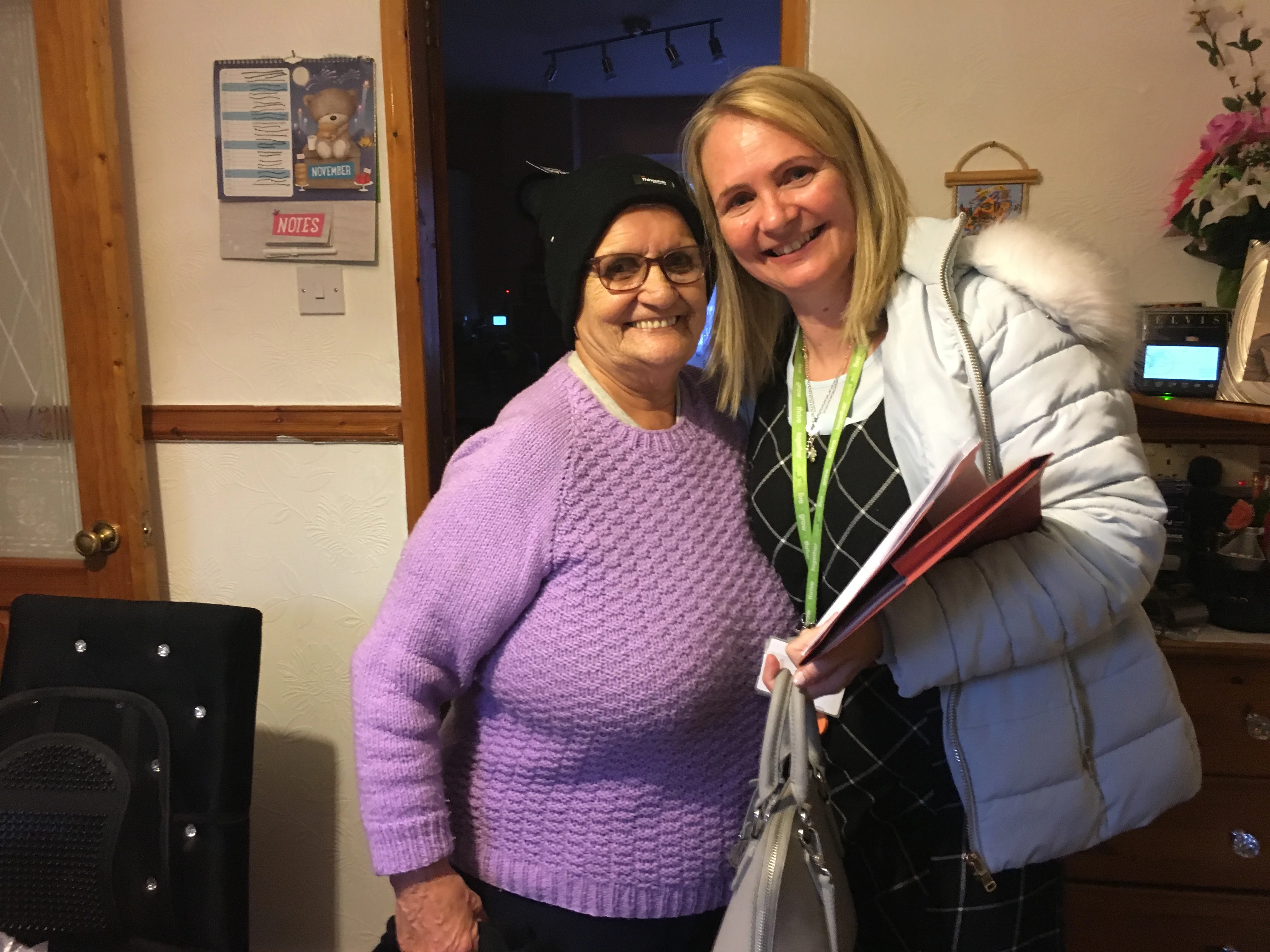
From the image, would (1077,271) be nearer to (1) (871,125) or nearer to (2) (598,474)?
(2) (598,474)

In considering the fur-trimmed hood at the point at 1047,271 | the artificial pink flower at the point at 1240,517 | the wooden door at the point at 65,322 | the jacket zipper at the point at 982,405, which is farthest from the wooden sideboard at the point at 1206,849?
the wooden door at the point at 65,322

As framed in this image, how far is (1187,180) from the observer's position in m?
1.42

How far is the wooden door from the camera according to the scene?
1499 millimetres

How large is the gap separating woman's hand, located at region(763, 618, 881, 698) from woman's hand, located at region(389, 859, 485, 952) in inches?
19.8

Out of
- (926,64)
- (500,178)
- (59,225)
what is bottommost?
(59,225)

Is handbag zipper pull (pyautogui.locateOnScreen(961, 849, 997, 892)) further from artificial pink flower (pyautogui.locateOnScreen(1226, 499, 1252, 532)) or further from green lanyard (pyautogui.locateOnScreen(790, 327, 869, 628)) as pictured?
artificial pink flower (pyautogui.locateOnScreen(1226, 499, 1252, 532))

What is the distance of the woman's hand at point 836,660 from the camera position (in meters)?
0.79

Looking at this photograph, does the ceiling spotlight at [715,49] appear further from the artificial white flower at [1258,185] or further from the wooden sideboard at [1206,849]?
the wooden sideboard at [1206,849]

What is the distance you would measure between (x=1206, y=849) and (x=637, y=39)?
141 inches

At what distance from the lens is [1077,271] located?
2.85 ft

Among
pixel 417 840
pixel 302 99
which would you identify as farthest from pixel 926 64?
pixel 417 840

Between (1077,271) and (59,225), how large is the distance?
175 cm

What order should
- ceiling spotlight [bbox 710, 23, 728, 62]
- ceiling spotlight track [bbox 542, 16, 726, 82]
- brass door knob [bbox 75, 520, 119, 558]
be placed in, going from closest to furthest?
brass door knob [bbox 75, 520, 119, 558] < ceiling spotlight [bbox 710, 23, 728, 62] < ceiling spotlight track [bbox 542, 16, 726, 82]

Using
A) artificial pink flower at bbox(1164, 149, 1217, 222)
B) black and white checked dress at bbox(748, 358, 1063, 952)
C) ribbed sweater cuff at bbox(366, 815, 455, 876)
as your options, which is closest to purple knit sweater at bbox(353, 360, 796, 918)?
ribbed sweater cuff at bbox(366, 815, 455, 876)
